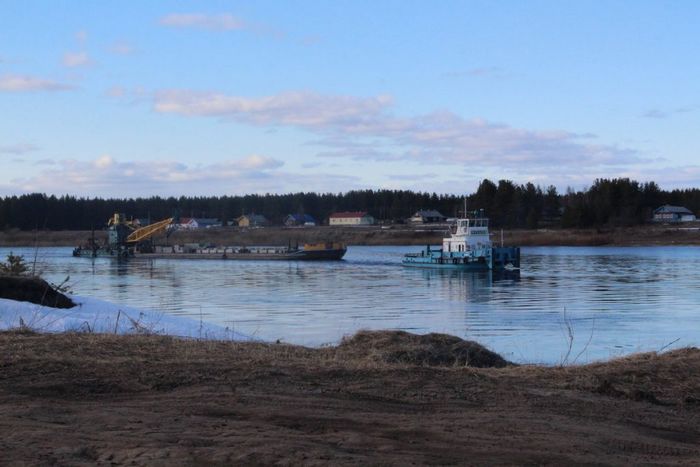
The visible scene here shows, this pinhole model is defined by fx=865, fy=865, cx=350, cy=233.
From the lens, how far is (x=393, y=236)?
124 m

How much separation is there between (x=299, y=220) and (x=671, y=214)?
70947 mm

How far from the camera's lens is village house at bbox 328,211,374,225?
161 meters

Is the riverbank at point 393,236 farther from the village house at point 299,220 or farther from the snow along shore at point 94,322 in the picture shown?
the snow along shore at point 94,322

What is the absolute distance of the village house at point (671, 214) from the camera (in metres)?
129

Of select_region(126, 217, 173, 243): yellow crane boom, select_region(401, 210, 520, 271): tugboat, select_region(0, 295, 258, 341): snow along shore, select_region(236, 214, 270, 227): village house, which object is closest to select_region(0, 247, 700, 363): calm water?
select_region(401, 210, 520, 271): tugboat

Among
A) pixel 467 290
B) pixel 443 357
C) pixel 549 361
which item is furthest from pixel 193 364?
pixel 467 290

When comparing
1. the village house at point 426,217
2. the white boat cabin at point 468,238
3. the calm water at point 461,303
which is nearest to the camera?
the calm water at point 461,303

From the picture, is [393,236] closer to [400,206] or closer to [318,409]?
[400,206]

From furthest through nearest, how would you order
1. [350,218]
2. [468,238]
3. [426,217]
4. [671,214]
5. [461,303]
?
[350,218] → [426,217] → [671,214] → [468,238] → [461,303]

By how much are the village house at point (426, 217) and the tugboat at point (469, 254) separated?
79.4 meters

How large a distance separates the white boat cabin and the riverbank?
3562 cm

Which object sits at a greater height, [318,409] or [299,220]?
[299,220]

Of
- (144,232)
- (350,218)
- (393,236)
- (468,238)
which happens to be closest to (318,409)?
(468,238)

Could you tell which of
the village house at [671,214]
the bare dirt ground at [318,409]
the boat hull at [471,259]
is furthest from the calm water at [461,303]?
the village house at [671,214]
